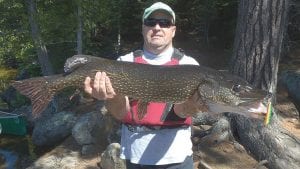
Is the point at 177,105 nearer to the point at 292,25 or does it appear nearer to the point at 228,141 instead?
the point at 228,141

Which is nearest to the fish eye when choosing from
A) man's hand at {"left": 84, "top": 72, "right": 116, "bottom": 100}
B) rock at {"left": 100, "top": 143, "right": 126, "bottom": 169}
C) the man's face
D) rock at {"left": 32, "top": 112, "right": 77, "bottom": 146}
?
the man's face

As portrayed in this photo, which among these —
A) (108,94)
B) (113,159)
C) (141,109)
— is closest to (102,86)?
(108,94)

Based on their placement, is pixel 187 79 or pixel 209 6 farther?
pixel 209 6

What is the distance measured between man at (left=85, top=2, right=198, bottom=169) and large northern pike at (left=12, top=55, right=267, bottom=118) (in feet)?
0.28

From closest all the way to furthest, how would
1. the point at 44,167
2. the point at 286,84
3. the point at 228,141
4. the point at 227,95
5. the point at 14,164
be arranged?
the point at 227,95 < the point at 228,141 < the point at 44,167 < the point at 286,84 < the point at 14,164

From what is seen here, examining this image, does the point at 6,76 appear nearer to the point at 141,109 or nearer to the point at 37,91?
the point at 37,91

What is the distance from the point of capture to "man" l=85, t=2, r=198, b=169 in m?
3.87

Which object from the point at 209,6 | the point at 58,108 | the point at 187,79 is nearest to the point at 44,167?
the point at 58,108

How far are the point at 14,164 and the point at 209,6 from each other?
33.2ft

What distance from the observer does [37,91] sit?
4.26 m

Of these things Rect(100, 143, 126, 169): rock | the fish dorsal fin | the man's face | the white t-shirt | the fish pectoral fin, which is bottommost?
Rect(100, 143, 126, 169): rock

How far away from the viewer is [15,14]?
14.6m

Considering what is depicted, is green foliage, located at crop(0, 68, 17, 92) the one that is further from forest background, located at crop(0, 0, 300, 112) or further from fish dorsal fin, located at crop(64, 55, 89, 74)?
fish dorsal fin, located at crop(64, 55, 89, 74)

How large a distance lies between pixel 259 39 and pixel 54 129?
6182 mm
